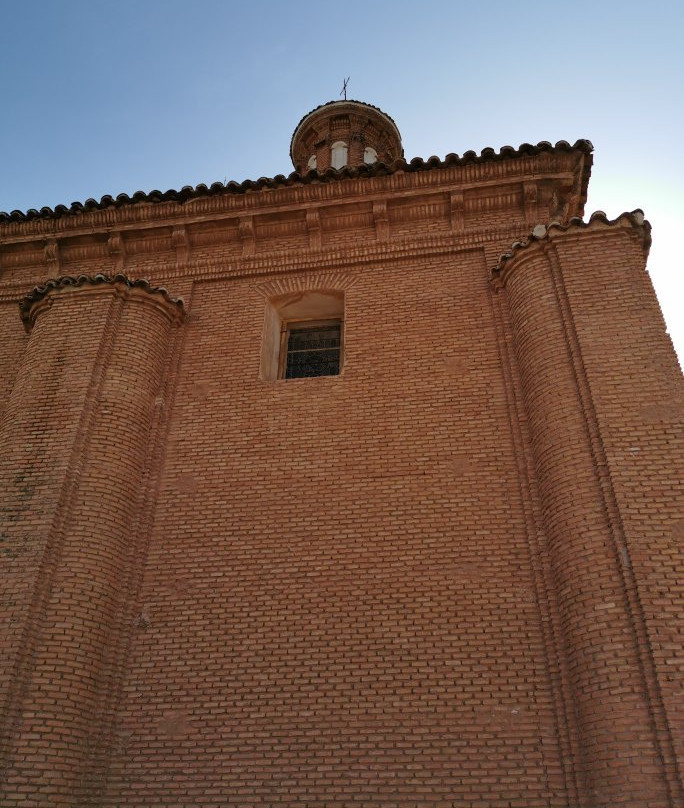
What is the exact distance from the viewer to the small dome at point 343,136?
15070 mm

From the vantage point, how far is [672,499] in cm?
561

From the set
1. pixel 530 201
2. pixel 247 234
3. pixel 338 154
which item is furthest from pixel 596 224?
pixel 338 154

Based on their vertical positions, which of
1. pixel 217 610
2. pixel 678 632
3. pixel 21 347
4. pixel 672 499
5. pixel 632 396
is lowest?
pixel 678 632

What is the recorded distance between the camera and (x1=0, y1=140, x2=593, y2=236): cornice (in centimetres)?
861

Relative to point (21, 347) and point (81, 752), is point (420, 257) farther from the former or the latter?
point (81, 752)

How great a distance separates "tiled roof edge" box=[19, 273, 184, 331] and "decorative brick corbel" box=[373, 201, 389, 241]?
101 inches

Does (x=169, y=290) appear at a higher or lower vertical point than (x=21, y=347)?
higher

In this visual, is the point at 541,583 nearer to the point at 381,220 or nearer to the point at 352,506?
the point at 352,506

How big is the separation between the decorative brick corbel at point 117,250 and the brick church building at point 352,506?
0.34 meters

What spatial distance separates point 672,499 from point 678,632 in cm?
109

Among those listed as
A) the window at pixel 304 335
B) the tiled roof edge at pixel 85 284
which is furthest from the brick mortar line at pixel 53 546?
the window at pixel 304 335

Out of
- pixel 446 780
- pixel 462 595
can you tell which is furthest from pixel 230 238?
pixel 446 780

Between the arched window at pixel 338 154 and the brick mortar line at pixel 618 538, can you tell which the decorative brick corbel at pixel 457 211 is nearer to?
the brick mortar line at pixel 618 538

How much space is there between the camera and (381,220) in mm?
8898
